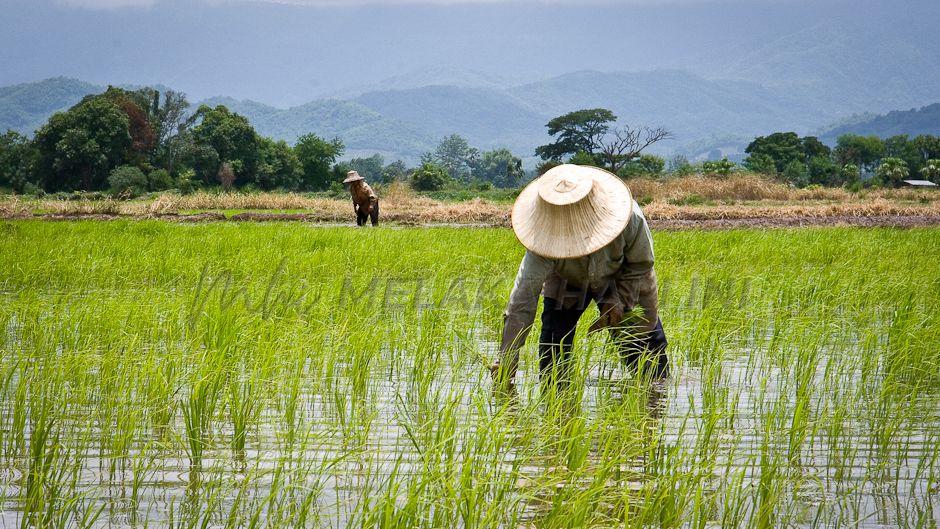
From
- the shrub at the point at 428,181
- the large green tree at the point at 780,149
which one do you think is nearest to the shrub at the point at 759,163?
the large green tree at the point at 780,149

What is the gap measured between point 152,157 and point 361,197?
36.0 metres

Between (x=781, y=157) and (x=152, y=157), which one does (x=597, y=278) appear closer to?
(x=152, y=157)

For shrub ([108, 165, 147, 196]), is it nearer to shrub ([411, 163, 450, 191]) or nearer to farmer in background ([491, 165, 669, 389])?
shrub ([411, 163, 450, 191])

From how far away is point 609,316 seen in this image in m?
3.52

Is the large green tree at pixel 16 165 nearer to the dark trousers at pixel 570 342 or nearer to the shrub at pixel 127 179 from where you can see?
the shrub at pixel 127 179

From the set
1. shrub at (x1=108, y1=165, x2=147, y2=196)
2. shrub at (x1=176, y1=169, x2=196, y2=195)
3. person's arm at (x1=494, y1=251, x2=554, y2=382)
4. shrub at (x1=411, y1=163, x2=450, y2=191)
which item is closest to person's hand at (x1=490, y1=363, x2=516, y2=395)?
person's arm at (x1=494, y1=251, x2=554, y2=382)

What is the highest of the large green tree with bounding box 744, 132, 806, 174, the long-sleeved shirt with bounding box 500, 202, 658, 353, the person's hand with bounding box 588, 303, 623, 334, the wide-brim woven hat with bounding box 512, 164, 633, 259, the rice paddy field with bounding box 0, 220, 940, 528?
the large green tree with bounding box 744, 132, 806, 174

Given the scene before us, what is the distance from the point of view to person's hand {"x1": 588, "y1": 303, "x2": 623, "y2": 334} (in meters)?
3.49

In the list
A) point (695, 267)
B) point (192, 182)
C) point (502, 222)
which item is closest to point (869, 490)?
point (695, 267)

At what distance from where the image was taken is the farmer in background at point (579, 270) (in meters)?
3.24

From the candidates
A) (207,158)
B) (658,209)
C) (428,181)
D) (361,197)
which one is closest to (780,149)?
(428,181)

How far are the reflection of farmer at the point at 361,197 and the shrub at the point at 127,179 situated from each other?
1014 inches

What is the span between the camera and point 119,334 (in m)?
4.32

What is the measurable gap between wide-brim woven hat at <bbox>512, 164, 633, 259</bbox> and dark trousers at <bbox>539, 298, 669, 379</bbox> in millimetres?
→ 374
